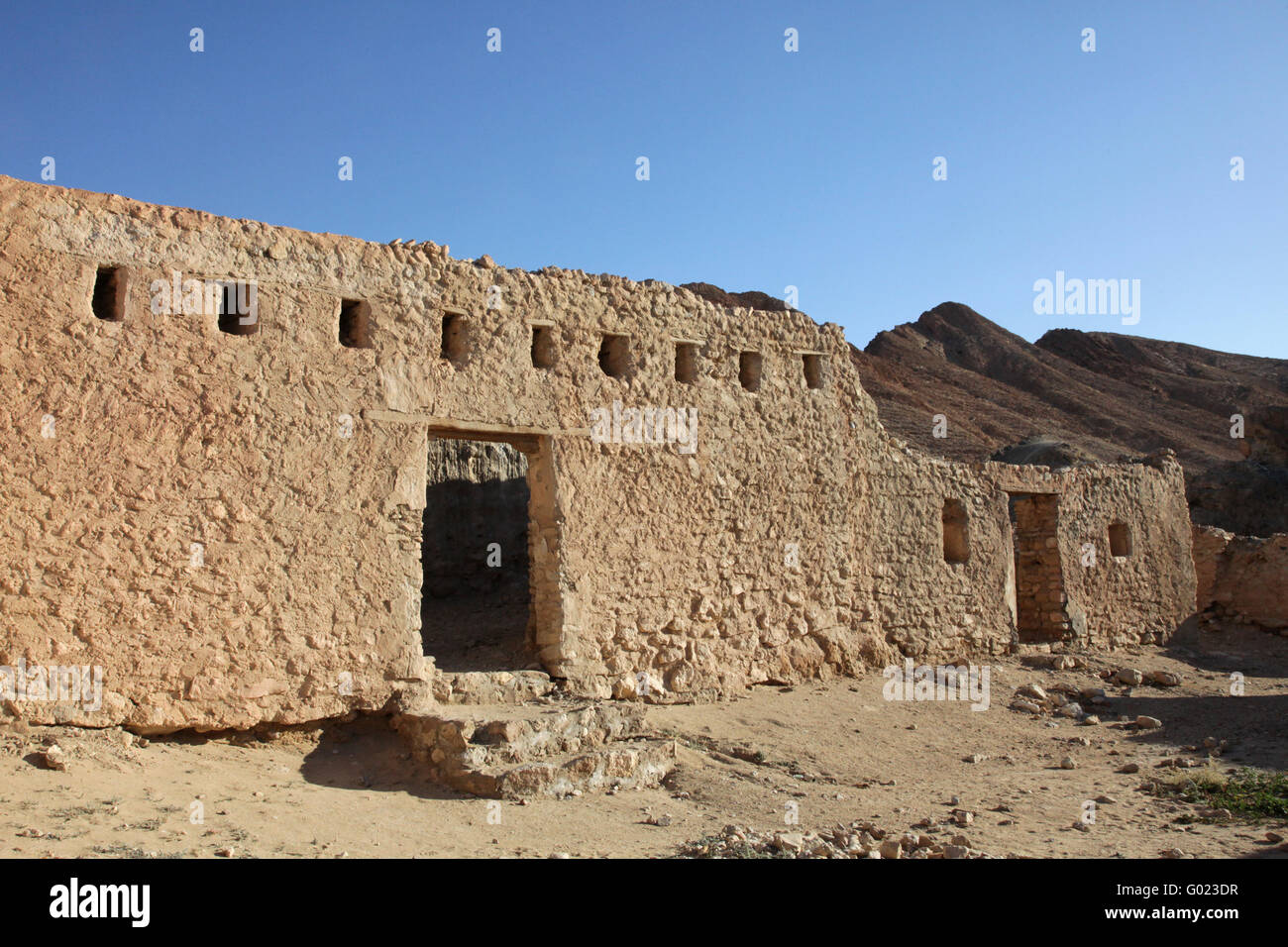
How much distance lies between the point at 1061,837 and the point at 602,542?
3.84 meters

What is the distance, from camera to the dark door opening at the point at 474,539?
35.7 ft

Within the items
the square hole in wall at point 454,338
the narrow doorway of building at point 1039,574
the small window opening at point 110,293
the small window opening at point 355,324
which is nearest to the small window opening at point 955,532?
the narrow doorway of building at point 1039,574

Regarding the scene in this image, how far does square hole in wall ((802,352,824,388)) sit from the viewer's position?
32.0 ft

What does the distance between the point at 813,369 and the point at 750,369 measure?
0.77m

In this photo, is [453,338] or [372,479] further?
[453,338]

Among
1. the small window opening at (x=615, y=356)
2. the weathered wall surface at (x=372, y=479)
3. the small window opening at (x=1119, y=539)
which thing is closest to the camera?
the weathered wall surface at (x=372, y=479)

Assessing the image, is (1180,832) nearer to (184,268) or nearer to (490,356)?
(490,356)

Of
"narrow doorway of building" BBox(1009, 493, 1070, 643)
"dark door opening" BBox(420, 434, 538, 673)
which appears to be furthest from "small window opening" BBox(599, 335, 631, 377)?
"narrow doorway of building" BBox(1009, 493, 1070, 643)

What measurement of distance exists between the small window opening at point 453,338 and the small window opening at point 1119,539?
29.6 ft

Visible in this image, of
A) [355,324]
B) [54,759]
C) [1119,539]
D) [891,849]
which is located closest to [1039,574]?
[1119,539]

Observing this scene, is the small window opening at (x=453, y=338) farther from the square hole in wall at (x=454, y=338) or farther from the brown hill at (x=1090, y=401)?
the brown hill at (x=1090, y=401)

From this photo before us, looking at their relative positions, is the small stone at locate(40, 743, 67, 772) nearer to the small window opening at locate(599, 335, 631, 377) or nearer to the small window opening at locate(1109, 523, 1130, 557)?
the small window opening at locate(599, 335, 631, 377)

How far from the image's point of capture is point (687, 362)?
8891 millimetres

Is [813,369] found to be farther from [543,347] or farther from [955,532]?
[543,347]
